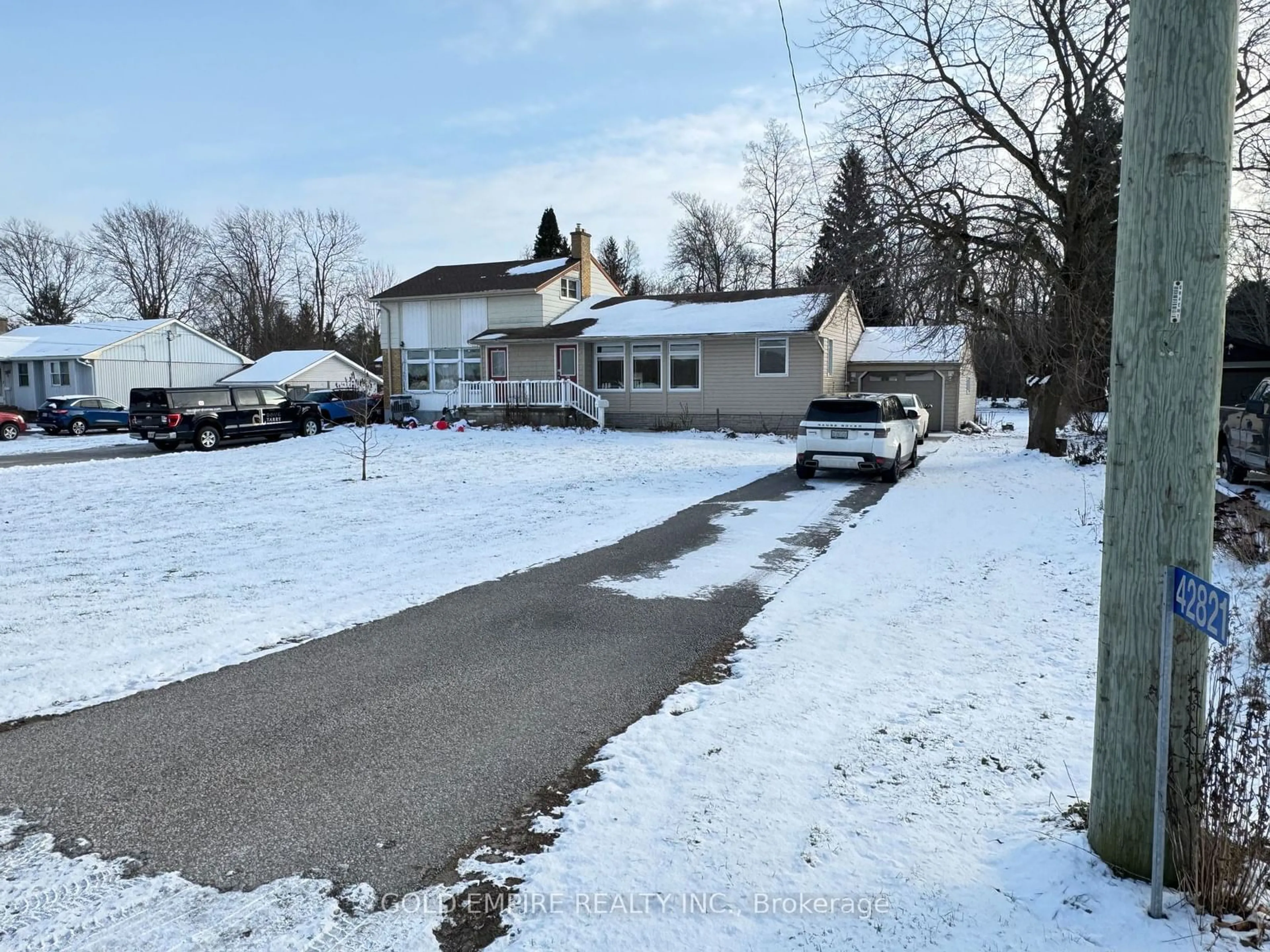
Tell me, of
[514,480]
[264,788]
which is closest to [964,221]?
[514,480]

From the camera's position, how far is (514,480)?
15516mm

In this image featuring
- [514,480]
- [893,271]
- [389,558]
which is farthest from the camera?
[893,271]

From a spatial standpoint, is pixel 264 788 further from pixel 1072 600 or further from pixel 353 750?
pixel 1072 600

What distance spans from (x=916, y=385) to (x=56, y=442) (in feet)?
102

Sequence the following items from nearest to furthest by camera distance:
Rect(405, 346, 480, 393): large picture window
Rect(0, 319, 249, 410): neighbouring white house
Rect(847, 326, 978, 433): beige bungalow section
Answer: Rect(847, 326, 978, 433): beige bungalow section, Rect(405, 346, 480, 393): large picture window, Rect(0, 319, 249, 410): neighbouring white house

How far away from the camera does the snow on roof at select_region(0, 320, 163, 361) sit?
40.0m

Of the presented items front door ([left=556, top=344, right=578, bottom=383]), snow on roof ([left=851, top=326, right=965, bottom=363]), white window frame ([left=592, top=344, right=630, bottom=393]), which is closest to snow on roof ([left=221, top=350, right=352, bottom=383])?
front door ([left=556, top=344, right=578, bottom=383])

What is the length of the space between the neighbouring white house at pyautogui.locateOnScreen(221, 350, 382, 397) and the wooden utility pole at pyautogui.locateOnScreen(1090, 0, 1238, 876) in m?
43.6

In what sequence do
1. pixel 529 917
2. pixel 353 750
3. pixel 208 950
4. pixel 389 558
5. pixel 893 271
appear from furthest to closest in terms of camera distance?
pixel 893 271 → pixel 389 558 → pixel 353 750 → pixel 529 917 → pixel 208 950

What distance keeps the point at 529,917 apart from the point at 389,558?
6602mm

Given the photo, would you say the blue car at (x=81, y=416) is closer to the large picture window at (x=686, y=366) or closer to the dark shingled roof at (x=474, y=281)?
the dark shingled roof at (x=474, y=281)

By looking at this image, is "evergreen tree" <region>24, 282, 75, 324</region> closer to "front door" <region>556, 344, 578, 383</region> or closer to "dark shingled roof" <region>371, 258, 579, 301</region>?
"dark shingled roof" <region>371, 258, 579, 301</region>

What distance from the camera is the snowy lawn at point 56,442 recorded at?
2467cm

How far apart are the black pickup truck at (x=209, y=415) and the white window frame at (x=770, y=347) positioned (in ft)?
50.1
